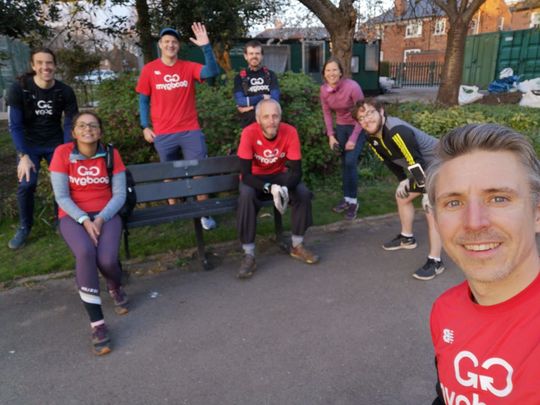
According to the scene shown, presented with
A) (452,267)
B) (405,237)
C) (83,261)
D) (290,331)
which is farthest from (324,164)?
(83,261)

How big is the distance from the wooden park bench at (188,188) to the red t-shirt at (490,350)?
120 inches

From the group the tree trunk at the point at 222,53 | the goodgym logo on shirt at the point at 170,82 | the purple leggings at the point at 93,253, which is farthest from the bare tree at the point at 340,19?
the purple leggings at the point at 93,253

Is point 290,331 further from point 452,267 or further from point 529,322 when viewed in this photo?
point 529,322

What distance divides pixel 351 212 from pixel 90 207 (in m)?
3.14

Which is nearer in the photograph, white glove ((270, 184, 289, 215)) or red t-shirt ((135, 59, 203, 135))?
white glove ((270, 184, 289, 215))

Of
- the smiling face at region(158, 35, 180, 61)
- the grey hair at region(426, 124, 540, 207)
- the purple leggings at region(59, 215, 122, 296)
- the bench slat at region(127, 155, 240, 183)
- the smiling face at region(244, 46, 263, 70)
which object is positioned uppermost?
the smiling face at region(158, 35, 180, 61)

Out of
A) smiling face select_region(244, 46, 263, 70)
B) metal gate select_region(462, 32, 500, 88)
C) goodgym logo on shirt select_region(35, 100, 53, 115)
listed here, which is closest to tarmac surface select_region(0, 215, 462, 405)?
goodgym logo on shirt select_region(35, 100, 53, 115)

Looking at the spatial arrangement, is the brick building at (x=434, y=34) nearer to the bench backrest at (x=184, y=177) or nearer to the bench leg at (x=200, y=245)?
the bench backrest at (x=184, y=177)

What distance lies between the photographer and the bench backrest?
446 centimetres

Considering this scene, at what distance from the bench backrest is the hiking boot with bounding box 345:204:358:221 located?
1532 mm

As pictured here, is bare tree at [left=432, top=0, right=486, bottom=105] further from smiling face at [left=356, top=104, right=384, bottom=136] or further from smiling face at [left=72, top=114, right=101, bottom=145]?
smiling face at [left=72, top=114, right=101, bottom=145]

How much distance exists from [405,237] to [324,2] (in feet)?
21.8

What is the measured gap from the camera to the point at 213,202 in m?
4.52

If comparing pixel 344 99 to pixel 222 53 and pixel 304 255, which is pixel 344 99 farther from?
pixel 222 53
